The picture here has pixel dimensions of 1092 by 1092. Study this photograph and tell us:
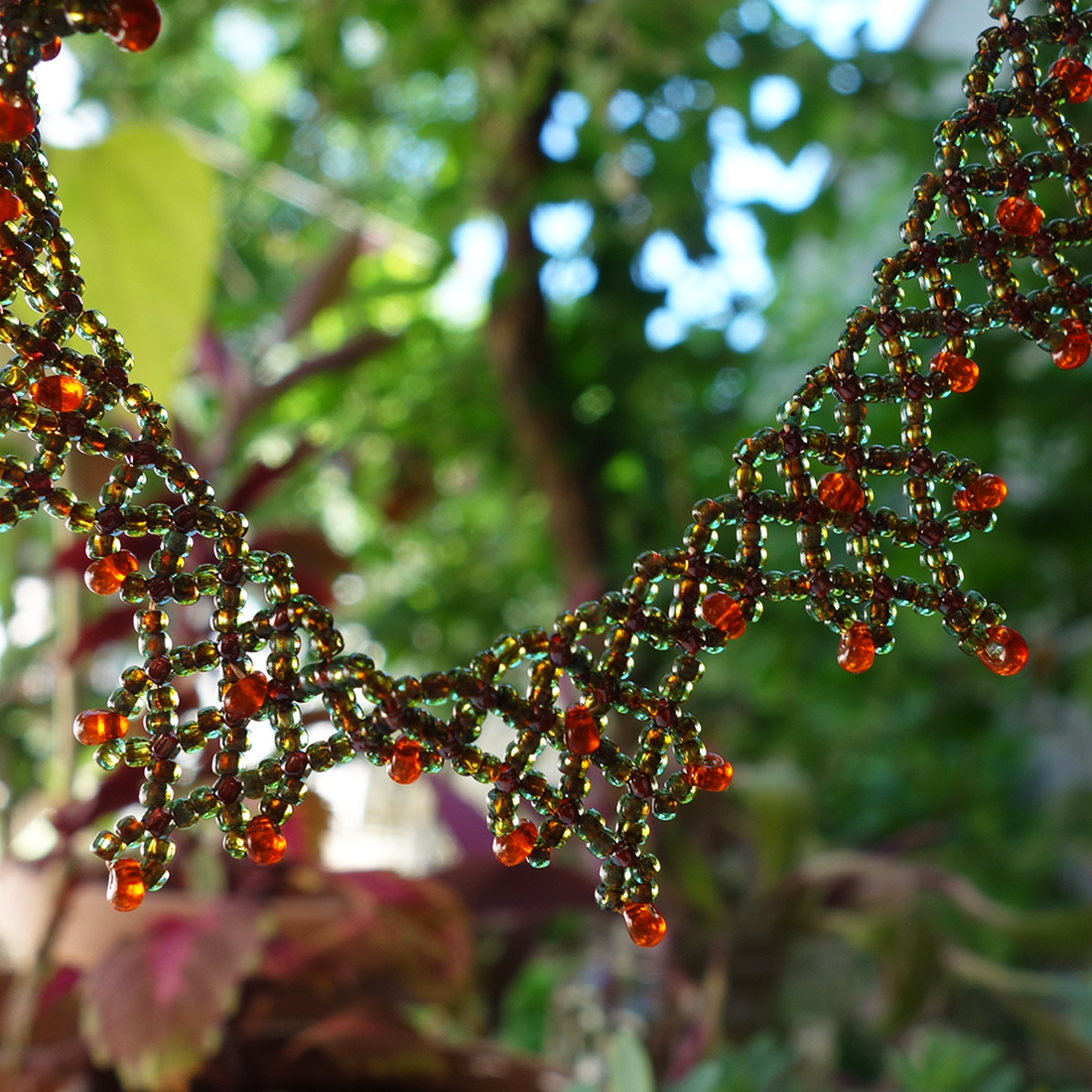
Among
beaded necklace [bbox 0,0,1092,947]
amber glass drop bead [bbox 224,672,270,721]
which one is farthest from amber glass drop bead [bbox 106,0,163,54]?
amber glass drop bead [bbox 224,672,270,721]

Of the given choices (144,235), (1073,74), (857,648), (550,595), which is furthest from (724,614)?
(550,595)

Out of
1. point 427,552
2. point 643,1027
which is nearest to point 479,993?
point 643,1027

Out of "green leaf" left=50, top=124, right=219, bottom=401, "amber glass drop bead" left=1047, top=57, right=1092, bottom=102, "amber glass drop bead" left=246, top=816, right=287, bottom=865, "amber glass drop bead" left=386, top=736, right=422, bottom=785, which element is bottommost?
"amber glass drop bead" left=246, top=816, right=287, bottom=865

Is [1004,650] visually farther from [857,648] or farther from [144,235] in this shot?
[144,235]

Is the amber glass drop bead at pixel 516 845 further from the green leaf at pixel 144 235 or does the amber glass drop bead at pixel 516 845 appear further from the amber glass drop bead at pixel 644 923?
the green leaf at pixel 144 235

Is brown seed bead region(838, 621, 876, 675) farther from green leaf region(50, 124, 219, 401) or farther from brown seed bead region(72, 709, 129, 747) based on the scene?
green leaf region(50, 124, 219, 401)

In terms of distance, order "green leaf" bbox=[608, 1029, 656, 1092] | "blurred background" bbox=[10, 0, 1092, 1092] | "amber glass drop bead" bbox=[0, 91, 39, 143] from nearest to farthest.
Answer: "amber glass drop bead" bbox=[0, 91, 39, 143]
"green leaf" bbox=[608, 1029, 656, 1092]
"blurred background" bbox=[10, 0, 1092, 1092]

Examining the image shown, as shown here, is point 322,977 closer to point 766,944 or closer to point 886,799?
point 766,944
